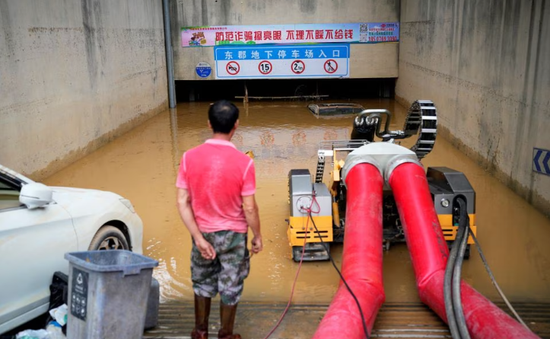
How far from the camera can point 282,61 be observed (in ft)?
55.9

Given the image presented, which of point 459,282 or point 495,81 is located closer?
point 459,282

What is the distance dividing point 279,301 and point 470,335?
1.67 m

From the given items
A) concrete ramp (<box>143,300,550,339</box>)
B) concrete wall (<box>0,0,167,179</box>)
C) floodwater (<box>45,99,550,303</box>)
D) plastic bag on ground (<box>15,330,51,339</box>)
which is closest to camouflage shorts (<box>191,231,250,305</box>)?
concrete ramp (<box>143,300,550,339</box>)

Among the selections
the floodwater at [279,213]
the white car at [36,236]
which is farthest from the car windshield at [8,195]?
the floodwater at [279,213]

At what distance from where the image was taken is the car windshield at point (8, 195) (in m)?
3.97

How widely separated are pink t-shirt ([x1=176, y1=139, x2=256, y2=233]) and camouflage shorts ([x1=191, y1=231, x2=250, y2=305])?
6 centimetres

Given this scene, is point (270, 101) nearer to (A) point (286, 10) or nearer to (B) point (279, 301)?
(A) point (286, 10)

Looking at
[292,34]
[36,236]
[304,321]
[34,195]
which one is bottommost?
[304,321]

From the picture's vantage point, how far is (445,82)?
11805 mm

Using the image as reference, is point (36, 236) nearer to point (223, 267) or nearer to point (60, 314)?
point (60, 314)

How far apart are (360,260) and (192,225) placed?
1.38m

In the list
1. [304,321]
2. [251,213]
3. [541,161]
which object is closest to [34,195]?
[251,213]

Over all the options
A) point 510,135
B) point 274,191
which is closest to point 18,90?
point 274,191

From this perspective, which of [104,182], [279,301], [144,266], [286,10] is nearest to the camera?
[144,266]
